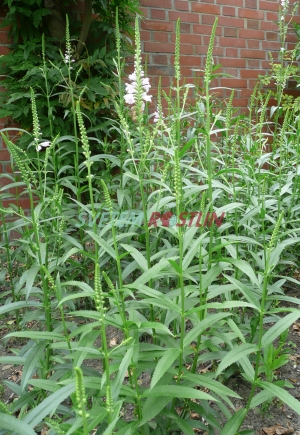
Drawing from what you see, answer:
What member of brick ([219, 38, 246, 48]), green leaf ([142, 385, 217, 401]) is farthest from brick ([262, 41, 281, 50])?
green leaf ([142, 385, 217, 401])

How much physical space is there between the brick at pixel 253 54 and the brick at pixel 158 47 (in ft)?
4.00

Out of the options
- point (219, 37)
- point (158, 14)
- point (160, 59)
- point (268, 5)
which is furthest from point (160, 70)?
point (268, 5)

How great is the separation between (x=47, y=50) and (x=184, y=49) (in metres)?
1.84

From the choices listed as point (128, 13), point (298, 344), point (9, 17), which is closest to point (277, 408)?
point (298, 344)

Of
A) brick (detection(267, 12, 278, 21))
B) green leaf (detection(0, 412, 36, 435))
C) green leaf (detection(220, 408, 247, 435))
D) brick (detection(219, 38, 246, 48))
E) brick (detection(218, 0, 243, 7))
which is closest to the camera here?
green leaf (detection(0, 412, 36, 435))

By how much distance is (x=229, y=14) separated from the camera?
5312 mm

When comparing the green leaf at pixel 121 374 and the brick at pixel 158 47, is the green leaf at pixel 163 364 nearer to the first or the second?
the green leaf at pixel 121 374

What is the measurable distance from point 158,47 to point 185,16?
0.58 metres

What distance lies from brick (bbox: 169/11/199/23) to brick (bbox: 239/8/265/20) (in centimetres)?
80

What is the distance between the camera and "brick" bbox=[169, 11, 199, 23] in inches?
189

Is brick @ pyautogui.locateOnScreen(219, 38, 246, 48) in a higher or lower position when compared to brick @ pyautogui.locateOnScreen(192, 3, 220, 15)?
lower

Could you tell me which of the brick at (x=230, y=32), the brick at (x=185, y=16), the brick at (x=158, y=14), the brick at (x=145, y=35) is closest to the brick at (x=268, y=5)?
the brick at (x=230, y=32)

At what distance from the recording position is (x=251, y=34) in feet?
18.2

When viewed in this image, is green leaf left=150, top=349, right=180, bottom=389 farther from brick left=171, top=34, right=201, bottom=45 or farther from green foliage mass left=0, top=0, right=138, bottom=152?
brick left=171, top=34, right=201, bottom=45
